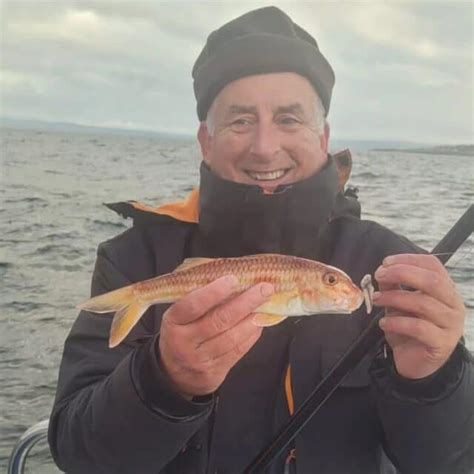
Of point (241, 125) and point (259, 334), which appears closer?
point (259, 334)

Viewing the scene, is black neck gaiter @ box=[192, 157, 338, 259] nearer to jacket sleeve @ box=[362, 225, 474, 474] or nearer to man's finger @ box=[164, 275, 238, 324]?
jacket sleeve @ box=[362, 225, 474, 474]

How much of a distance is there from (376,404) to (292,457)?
47 centimetres

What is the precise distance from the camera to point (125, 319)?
9.58 ft

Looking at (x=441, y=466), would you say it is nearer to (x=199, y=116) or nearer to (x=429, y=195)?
(x=199, y=116)

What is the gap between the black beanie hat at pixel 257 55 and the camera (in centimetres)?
354

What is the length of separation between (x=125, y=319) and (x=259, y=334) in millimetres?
613

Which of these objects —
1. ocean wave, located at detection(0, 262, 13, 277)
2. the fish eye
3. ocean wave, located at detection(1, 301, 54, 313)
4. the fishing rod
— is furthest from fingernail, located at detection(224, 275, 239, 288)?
ocean wave, located at detection(0, 262, 13, 277)

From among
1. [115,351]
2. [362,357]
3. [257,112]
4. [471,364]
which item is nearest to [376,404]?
[362,357]

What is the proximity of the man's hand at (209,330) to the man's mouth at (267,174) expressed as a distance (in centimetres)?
100

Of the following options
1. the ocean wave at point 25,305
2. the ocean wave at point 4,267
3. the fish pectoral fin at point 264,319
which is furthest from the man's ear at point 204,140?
the ocean wave at point 4,267

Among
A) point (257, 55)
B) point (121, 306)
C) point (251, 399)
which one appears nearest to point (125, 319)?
point (121, 306)

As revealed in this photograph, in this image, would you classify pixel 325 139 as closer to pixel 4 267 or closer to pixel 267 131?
pixel 267 131

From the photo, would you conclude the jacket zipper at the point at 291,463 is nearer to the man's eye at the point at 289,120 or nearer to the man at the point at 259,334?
the man at the point at 259,334

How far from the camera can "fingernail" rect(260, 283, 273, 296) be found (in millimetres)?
2617
